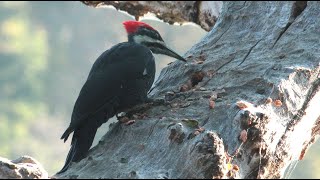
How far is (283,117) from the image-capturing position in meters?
3.08

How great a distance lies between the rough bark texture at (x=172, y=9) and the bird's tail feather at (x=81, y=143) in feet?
5.74

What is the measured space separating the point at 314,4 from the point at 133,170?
177 centimetres

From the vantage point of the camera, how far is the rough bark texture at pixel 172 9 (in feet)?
16.1

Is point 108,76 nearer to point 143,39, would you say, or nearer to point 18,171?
point 143,39

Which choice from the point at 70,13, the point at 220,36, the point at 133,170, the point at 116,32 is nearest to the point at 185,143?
the point at 133,170

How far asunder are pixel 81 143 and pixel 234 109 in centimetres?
70

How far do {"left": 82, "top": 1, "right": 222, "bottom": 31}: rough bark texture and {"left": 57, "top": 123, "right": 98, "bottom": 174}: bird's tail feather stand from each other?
1750 millimetres

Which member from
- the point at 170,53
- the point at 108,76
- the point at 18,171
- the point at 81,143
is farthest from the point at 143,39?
the point at 18,171

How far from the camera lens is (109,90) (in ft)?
11.1

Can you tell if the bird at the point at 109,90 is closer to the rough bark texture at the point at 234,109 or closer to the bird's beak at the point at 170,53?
A: the bird's beak at the point at 170,53

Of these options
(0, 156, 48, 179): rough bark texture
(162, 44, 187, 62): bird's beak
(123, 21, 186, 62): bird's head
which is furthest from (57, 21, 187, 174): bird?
(0, 156, 48, 179): rough bark texture

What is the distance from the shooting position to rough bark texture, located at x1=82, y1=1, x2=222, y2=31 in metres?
4.91

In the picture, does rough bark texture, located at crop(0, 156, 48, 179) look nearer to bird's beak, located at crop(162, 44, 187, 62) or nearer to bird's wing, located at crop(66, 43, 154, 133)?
bird's wing, located at crop(66, 43, 154, 133)

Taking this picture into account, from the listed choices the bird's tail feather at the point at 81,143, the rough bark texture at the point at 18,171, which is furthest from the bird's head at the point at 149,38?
the rough bark texture at the point at 18,171
